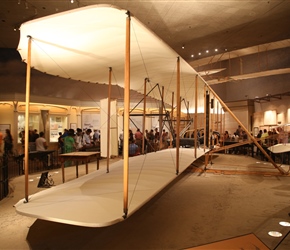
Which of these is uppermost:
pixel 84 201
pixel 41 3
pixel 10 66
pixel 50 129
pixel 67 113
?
pixel 41 3

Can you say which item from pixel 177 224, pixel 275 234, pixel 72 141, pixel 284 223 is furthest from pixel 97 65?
pixel 72 141

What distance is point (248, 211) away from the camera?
3740 mm

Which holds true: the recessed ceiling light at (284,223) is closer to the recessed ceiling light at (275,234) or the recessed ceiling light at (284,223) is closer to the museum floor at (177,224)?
the museum floor at (177,224)

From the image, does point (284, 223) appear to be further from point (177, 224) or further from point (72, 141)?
point (72, 141)

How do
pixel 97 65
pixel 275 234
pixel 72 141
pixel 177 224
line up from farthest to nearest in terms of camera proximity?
pixel 72 141 < pixel 97 65 < pixel 177 224 < pixel 275 234

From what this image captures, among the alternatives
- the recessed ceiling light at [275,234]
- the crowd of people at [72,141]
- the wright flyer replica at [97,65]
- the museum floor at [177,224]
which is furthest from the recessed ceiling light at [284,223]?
the crowd of people at [72,141]

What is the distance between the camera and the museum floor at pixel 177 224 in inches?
105

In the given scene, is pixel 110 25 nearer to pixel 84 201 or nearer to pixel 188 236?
pixel 84 201

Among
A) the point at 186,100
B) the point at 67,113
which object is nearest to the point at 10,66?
the point at 67,113

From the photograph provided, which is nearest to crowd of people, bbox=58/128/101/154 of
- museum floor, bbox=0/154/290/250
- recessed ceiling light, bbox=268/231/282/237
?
museum floor, bbox=0/154/290/250

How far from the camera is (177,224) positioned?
3.21 meters

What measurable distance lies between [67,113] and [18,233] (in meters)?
11.3

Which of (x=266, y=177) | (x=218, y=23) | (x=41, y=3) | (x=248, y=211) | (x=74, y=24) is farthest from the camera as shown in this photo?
(x=218, y=23)

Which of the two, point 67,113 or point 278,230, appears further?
point 67,113
